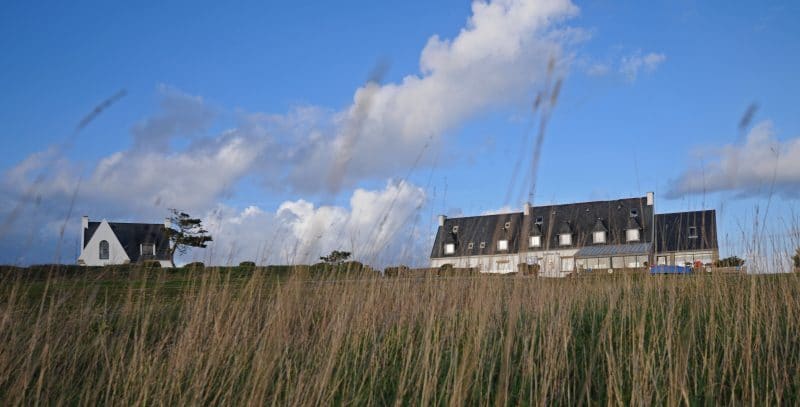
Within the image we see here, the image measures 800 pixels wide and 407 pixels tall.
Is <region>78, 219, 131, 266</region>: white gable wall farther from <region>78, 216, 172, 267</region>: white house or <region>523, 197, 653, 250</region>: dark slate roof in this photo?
<region>523, 197, 653, 250</region>: dark slate roof

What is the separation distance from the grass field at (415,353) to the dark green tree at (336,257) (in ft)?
0.90

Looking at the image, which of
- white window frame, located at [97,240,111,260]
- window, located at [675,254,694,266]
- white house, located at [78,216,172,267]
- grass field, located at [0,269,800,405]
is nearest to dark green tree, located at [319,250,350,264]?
grass field, located at [0,269,800,405]

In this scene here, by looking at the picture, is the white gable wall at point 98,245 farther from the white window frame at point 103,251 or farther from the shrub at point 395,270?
the shrub at point 395,270

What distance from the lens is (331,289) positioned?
612cm

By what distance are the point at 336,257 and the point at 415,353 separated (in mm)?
2334

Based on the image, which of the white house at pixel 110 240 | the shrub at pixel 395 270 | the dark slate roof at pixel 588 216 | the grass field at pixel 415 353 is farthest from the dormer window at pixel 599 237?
the shrub at pixel 395 270

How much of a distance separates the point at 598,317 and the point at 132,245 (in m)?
32.0

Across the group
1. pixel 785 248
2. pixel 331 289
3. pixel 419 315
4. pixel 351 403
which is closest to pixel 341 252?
pixel 331 289

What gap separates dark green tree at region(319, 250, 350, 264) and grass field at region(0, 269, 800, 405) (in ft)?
0.90

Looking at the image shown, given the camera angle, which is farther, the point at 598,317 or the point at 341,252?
the point at 341,252

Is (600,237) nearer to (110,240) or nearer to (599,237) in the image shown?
(599,237)

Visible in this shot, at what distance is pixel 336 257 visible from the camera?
21.3 ft

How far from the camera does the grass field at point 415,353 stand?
3361 mm

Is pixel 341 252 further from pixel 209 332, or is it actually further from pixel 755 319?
pixel 755 319
